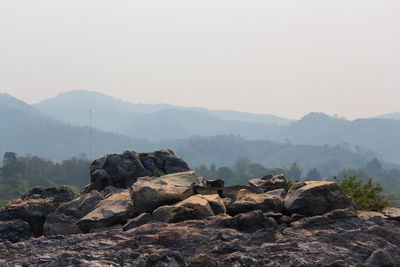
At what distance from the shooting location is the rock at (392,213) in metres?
13.2

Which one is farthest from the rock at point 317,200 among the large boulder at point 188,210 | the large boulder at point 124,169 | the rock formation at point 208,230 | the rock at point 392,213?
the large boulder at point 124,169

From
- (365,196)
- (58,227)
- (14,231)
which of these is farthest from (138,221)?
(365,196)

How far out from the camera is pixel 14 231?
1412 cm

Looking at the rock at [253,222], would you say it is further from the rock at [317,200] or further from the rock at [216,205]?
the rock at [317,200]

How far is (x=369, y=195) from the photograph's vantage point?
51.2 feet

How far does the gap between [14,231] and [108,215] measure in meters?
3.72

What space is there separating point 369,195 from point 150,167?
38.4 ft

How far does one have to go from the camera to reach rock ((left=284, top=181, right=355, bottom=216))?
1280 centimetres

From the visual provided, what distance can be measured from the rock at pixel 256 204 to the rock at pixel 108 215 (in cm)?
351

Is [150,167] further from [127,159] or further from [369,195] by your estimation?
[369,195]

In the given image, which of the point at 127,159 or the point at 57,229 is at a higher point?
the point at 127,159

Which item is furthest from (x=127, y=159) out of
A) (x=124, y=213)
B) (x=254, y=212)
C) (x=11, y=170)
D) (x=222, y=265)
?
(x=11, y=170)

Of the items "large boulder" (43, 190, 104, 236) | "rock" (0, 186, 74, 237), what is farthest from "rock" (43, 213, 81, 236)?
"rock" (0, 186, 74, 237)

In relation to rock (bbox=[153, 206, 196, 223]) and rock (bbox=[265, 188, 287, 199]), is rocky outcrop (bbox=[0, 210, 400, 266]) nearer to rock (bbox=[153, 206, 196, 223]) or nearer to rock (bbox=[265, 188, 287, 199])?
rock (bbox=[153, 206, 196, 223])
